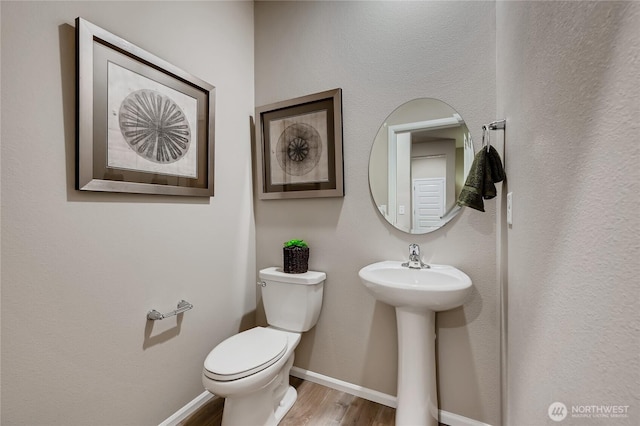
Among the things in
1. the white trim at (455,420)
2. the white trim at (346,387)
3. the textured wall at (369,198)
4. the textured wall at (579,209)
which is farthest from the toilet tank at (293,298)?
the textured wall at (579,209)

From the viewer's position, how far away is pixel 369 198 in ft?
5.48

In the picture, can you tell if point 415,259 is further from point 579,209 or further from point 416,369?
point 579,209

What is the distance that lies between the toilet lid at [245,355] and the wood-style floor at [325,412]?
1.48ft

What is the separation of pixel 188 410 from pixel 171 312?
61 cm

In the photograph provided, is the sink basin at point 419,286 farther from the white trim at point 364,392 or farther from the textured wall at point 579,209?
the white trim at point 364,392

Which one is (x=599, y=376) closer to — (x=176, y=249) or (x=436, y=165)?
(x=436, y=165)

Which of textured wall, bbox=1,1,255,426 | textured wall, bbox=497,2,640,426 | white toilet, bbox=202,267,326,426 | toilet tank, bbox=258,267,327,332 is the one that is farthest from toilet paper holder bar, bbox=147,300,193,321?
textured wall, bbox=497,2,640,426

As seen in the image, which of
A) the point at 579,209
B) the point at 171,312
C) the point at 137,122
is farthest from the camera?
the point at 171,312

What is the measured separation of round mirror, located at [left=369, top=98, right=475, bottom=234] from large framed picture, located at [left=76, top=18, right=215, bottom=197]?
1.04 meters

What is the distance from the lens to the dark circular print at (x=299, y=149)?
1822 mm

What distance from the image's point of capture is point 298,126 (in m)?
1.87

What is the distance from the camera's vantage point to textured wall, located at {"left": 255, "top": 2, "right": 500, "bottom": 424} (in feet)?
4.57

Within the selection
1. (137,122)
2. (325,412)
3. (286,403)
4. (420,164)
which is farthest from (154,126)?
(325,412)

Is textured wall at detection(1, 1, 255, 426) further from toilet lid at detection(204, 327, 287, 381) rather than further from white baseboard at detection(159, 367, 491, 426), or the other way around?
toilet lid at detection(204, 327, 287, 381)
